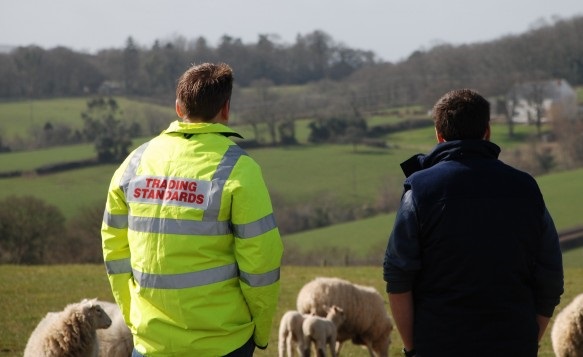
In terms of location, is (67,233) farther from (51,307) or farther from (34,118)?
(34,118)

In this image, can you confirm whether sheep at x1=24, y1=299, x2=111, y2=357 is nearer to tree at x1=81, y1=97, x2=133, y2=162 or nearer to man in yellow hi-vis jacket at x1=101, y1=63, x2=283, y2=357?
man in yellow hi-vis jacket at x1=101, y1=63, x2=283, y2=357

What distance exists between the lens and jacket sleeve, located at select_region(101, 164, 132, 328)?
4.58 metres

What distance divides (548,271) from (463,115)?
816 mm

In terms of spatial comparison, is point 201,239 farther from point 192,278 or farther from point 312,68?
point 312,68

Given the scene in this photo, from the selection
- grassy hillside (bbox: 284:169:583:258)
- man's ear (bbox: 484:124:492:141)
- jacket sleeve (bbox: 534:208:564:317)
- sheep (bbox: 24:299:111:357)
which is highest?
man's ear (bbox: 484:124:492:141)

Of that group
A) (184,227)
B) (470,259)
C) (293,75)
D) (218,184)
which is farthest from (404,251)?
(293,75)

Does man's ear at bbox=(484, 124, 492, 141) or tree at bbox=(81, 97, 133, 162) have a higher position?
Answer: man's ear at bbox=(484, 124, 492, 141)

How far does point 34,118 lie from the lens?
6581 centimetres

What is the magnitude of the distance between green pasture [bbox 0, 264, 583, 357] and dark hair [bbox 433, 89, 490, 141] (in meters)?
7.58

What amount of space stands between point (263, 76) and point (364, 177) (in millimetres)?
26159

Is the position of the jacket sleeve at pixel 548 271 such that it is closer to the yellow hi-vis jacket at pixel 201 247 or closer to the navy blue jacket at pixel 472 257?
the navy blue jacket at pixel 472 257

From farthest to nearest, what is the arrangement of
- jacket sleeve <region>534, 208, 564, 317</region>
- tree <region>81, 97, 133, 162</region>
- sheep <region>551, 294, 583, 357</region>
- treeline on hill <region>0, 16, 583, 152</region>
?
treeline on hill <region>0, 16, 583, 152</region>
tree <region>81, 97, 133, 162</region>
sheep <region>551, 294, 583, 357</region>
jacket sleeve <region>534, 208, 564, 317</region>

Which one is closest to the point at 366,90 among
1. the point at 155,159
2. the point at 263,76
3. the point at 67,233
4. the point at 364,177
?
the point at 263,76

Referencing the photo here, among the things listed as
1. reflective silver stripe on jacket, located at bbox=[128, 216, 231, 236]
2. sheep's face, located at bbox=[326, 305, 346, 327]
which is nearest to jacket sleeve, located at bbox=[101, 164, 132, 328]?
reflective silver stripe on jacket, located at bbox=[128, 216, 231, 236]
